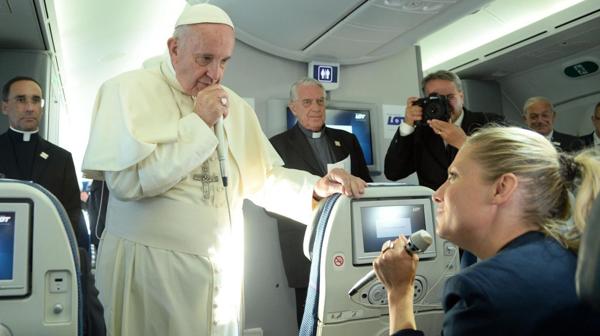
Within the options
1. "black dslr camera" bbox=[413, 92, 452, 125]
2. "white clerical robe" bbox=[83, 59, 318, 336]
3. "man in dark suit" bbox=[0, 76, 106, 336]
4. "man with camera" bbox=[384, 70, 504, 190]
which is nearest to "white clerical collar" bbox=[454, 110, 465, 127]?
"man with camera" bbox=[384, 70, 504, 190]

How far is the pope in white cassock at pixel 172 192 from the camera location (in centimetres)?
195

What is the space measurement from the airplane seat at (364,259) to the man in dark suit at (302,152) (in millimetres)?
1957

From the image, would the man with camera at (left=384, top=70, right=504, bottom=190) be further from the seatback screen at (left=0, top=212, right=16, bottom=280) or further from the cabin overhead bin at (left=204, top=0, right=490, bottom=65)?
the seatback screen at (left=0, top=212, right=16, bottom=280)

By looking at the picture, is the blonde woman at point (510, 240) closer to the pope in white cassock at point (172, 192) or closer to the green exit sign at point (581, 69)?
the pope in white cassock at point (172, 192)

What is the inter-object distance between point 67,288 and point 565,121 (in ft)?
23.6

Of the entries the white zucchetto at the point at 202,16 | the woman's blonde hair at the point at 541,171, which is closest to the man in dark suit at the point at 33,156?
the white zucchetto at the point at 202,16

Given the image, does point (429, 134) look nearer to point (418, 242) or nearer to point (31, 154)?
point (418, 242)

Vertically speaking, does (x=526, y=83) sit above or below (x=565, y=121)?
above

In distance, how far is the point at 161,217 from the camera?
6.73 feet

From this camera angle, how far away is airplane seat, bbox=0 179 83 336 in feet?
4.75

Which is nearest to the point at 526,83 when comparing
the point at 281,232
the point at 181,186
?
the point at 281,232

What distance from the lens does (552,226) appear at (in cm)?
139

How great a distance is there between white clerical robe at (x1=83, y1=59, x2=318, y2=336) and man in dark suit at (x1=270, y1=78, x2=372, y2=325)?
5.86ft

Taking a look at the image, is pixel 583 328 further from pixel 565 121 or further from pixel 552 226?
pixel 565 121
